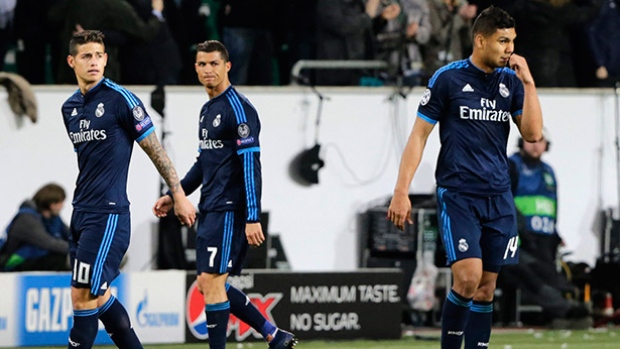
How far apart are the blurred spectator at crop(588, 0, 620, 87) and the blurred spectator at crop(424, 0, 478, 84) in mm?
1616

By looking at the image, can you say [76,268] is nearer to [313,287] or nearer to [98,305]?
[98,305]

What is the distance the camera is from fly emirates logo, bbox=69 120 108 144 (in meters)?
8.62

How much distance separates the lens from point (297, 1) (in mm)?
15219

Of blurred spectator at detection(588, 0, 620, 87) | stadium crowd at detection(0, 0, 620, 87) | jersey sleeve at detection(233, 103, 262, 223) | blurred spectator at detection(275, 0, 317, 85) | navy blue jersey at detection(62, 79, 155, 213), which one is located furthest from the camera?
blurred spectator at detection(588, 0, 620, 87)

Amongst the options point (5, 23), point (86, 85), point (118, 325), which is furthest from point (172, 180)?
point (5, 23)

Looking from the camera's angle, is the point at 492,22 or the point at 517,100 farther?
the point at 517,100

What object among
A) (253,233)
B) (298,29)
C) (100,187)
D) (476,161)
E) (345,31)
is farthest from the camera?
(298,29)

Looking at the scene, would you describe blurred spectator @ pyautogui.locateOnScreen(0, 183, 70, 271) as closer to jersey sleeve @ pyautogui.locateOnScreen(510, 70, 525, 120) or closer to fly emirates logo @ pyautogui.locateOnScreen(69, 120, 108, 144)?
fly emirates logo @ pyautogui.locateOnScreen(69, 120, 108, 144)

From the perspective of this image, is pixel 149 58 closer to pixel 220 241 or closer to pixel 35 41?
pixel 35 41

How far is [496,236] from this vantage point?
880 centimetres

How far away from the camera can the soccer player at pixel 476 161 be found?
863 centimetres

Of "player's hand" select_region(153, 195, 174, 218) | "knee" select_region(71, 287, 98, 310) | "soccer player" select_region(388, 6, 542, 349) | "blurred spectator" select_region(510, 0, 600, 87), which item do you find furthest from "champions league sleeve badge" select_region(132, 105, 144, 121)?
"blurred spectator" select_region(510, 0, 600, 87)

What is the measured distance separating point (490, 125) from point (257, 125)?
5.87 ft

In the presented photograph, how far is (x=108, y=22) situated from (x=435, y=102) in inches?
243
